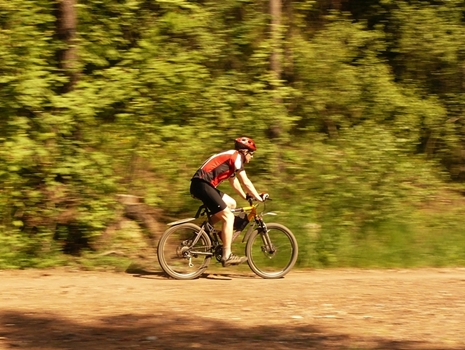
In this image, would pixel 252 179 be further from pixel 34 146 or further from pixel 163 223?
pixel 34 146

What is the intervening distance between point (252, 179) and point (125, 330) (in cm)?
607

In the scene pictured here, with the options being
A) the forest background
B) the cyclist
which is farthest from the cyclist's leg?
the forest background

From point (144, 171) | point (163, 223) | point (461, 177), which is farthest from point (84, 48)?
point (461, 177)

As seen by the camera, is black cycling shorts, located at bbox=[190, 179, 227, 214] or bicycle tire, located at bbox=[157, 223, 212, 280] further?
bicycle tire, located at bbox=[157, 223, 212, 280]

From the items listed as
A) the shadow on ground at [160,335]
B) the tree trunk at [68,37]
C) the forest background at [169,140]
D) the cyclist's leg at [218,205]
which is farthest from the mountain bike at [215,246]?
the tree trunk at [68,37]

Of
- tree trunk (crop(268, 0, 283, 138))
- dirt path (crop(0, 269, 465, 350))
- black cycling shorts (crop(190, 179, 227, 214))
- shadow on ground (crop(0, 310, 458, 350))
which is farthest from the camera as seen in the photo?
tree trunk (crop(268, 0, 283, 138))

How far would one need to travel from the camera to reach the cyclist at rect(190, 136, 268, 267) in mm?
10805

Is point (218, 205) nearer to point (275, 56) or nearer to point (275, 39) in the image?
point (275, 39)

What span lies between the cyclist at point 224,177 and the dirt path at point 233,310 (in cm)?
77

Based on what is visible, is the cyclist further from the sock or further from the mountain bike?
the mountain bike

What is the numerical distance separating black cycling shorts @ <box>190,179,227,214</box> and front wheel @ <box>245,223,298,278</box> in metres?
0.77

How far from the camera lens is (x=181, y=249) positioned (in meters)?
11.0

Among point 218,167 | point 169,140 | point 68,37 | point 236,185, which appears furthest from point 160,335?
point 68,37

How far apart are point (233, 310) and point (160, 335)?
1411 mm
